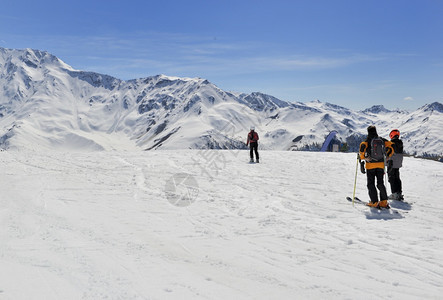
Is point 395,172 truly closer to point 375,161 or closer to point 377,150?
point 375,161

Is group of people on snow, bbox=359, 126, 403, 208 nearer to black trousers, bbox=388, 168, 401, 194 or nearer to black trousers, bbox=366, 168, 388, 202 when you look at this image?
black trousers, bbox=366, 168, 388, 202

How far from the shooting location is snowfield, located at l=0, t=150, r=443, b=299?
4816mm

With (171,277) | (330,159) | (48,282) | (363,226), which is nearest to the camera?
(48,282)

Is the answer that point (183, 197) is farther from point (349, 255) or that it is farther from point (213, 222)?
point (349, 255)

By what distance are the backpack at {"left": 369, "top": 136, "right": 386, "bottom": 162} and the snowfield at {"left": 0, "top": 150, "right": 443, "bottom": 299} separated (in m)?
1.67

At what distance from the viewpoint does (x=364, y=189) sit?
1372cm

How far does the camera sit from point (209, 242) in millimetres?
6758

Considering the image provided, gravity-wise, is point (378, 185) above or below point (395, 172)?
below

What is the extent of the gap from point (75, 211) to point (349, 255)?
274 inches

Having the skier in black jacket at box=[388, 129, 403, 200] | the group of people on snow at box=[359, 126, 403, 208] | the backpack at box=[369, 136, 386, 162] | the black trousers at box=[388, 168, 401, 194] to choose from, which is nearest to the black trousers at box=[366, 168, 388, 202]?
the group of people on snow at box=[359, 126, 403, 208]

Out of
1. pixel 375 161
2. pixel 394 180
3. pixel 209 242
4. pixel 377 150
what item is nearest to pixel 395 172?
pixel 394 180

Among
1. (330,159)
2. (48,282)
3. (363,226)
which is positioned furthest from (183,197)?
(330,159)

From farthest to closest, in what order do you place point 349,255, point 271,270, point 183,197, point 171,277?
point 183,197 < point 349,255 < point 271,270 < point 171,277

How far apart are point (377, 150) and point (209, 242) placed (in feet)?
22.0
